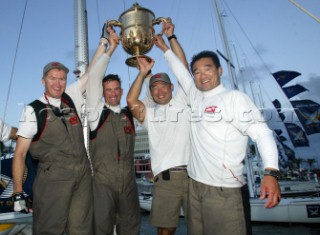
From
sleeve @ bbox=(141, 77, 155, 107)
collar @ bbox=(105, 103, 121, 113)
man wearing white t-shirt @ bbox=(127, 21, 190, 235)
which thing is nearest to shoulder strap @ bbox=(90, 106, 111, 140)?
collar @ bbox=(105, 103, 121, 113)

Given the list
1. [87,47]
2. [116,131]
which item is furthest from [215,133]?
[87,47]

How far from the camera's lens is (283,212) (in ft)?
37.1

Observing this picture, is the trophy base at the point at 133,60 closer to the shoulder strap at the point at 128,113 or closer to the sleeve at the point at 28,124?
the shoulder strap at the point at 128,113

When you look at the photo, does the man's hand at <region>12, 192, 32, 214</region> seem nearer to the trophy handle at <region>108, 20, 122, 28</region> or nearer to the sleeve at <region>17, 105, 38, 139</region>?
the sleeve at <region>17, 105, 38, 139</region>

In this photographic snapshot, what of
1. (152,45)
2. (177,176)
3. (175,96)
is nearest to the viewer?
(177,176)

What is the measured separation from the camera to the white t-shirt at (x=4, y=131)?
11.4 feet

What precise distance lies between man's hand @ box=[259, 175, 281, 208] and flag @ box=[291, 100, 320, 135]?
39.9 feet

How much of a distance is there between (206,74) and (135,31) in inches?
59.4

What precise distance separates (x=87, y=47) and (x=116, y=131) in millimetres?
1525

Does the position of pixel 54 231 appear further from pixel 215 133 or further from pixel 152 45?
pixel 152 45

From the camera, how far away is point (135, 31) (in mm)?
3779

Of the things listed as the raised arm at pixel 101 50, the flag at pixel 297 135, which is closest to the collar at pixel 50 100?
the raised arm at pixel 101 50

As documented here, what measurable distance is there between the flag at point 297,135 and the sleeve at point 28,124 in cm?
1653

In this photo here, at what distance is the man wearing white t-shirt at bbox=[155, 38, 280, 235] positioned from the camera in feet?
7.90
